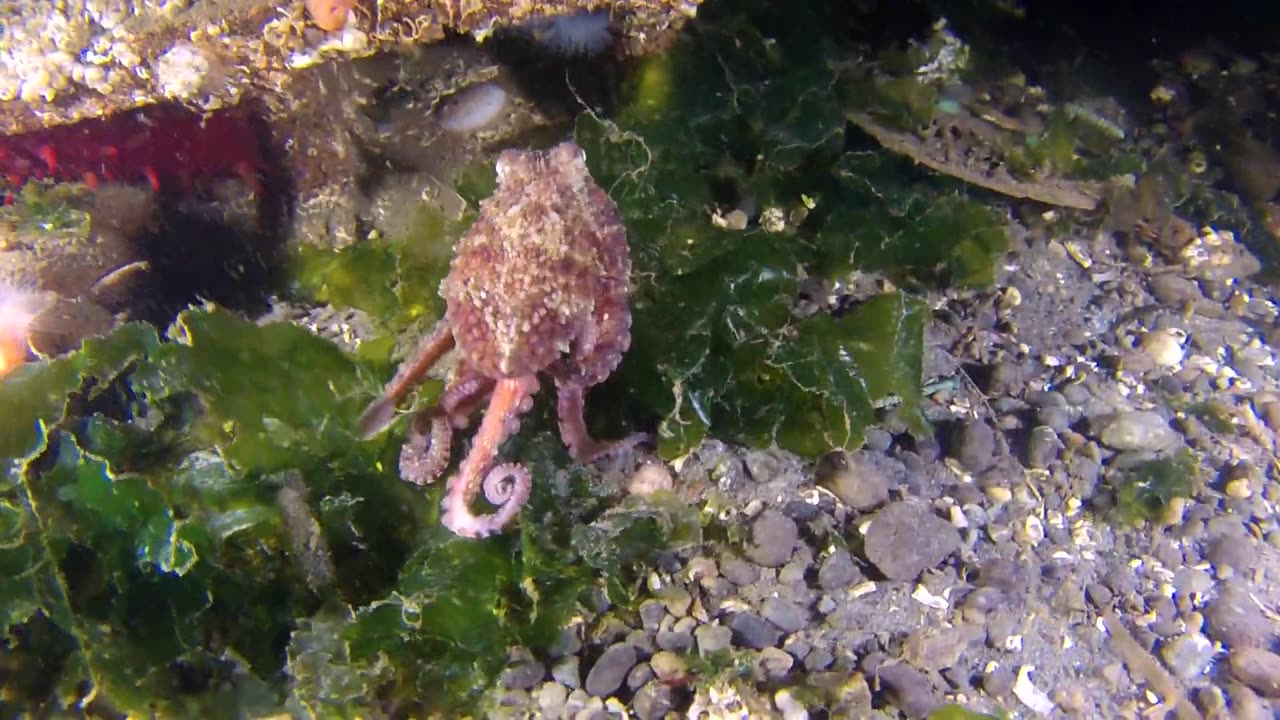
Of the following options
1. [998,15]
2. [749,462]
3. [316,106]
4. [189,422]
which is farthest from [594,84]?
[998,15]

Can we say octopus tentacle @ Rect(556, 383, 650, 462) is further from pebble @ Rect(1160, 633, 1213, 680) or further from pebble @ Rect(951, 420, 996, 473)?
pebble @ Rect(1160, 633, 1213, 680)

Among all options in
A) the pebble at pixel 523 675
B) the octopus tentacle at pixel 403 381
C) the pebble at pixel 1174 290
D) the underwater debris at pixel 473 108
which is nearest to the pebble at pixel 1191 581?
the pebble at pixel 1174 290

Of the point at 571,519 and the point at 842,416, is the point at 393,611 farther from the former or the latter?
the point at 842,416

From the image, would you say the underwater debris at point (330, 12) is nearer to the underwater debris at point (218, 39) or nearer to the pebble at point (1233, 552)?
the underwater debris at point (218, 39)

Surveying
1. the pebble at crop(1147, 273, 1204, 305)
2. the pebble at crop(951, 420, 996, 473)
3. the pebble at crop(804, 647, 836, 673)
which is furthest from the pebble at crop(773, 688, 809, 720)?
the pebble at crop(1147, 273, 1204, 305)

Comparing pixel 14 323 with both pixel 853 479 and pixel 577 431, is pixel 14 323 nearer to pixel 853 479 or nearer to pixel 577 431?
pixel 577 431
